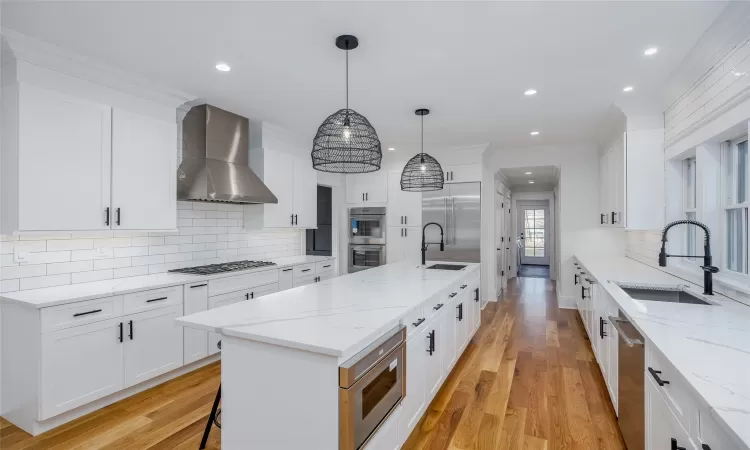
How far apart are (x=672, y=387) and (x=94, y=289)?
349 centimetres

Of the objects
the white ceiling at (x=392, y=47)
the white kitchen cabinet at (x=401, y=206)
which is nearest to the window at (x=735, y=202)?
the white ceiling at (x=392, y=47)

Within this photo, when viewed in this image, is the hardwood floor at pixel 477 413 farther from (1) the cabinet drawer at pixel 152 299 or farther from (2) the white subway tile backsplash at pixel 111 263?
(2) the white subway tile backsplash at pixel 111 263

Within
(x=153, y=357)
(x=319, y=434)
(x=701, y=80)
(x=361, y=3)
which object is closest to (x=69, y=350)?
(x=153, y=357)

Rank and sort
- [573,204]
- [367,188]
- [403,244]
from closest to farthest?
[573,204] < [403,244] < [367,188]

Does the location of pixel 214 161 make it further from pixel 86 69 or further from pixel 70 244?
pixel 70 244

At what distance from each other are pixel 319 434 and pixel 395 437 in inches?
24.7

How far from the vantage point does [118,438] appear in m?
2.24

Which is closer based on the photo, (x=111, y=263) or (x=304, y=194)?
(x=111, y=263)

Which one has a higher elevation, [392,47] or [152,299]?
[392,47]

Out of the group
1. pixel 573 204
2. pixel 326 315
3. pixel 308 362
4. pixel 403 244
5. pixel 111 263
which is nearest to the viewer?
pixel 308 362

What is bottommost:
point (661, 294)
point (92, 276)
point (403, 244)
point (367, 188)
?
point (661, 294)

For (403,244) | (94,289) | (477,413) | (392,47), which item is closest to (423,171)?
(392,47)

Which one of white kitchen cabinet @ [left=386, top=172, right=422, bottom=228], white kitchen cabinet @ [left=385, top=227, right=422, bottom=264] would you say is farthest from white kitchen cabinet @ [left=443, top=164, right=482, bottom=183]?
white kitchen cabinet @ [left=385, top=227, right=422, bottom=264]

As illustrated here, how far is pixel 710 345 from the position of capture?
1441 millimetres
